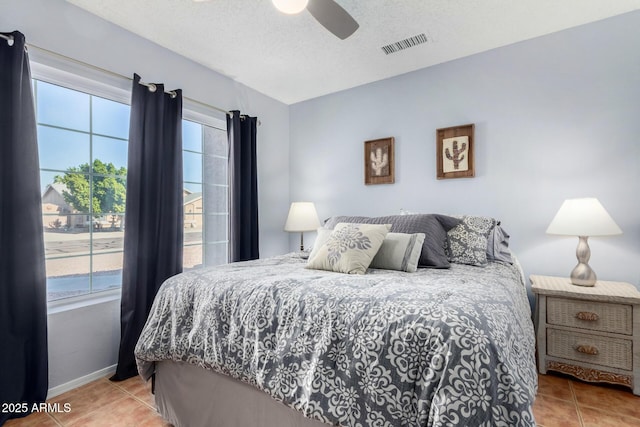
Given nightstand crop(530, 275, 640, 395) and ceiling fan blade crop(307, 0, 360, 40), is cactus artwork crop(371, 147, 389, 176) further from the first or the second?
nightstand crop(530, 275, 640, 395)

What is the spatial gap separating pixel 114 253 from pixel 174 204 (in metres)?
0.57

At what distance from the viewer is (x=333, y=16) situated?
171 centimetres

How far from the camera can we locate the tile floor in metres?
1.68

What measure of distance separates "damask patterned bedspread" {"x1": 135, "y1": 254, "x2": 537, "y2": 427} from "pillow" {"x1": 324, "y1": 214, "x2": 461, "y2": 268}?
312mm

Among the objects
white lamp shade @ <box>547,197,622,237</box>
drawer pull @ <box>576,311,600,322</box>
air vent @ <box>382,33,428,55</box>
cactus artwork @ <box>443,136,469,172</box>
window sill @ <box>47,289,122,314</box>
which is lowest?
drawer pull @ <box>576,311,600,322</box>

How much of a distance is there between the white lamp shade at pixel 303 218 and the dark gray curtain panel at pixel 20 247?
6.80ft

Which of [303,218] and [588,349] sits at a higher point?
[303,218]

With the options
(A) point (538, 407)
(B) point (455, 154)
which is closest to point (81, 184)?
(B) point (455, 154)

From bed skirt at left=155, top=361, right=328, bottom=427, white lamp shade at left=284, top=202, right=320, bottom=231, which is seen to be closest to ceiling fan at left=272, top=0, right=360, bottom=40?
bed skirt at left=155, top=361, right=328, bottom=427

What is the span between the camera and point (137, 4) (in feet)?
6.89

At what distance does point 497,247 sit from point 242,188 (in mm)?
2331

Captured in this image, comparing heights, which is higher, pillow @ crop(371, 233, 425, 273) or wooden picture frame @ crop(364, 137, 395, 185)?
wooden picture frame @ crop(364, 137, 395, 185)

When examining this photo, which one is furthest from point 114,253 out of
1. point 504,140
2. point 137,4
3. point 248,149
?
point 504,140

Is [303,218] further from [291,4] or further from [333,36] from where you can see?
[291,4]
